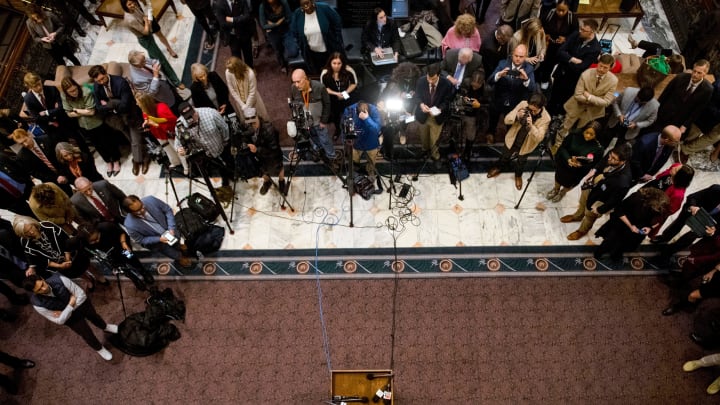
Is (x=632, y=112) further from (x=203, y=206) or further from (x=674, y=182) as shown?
(x=203, y=206)

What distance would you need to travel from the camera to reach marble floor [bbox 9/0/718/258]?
5.93 meters

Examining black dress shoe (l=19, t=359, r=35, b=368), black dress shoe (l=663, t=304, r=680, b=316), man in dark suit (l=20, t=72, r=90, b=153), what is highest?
black dress shoe (l=663, t=304, r=680, b=316)

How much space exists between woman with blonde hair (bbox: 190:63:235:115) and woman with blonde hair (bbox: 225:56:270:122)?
170mm

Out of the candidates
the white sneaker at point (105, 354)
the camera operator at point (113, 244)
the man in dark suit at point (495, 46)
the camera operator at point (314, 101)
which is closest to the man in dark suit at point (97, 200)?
the camera operator at point (113, 244)

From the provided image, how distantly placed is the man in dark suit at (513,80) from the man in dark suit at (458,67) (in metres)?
0.26

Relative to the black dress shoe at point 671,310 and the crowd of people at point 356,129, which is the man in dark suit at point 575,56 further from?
the black dress shoe at point 671,310

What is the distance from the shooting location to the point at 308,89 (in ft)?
18.5

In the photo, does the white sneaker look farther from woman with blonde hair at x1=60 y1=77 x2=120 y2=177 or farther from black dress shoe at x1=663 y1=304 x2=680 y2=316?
black dress shoe at x1=663 y1=304 x2=680 y2=316

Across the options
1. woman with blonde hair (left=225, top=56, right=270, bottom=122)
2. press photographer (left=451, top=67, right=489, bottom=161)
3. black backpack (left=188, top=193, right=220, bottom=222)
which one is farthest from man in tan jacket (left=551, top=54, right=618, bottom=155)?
black backpack (left=188, top=193, right=220, bottom=222)

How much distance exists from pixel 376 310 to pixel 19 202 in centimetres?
435

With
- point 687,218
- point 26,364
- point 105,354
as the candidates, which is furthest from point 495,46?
point 26,364

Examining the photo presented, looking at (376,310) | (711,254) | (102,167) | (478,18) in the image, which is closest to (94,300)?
(102,167)

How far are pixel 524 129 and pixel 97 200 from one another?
4.86 meters

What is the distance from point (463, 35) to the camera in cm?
603
